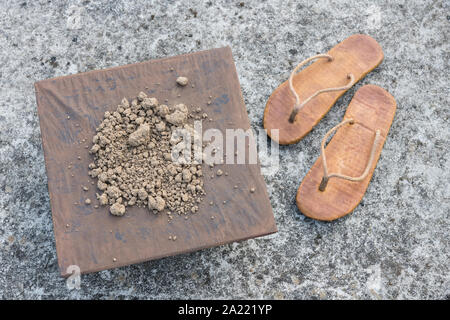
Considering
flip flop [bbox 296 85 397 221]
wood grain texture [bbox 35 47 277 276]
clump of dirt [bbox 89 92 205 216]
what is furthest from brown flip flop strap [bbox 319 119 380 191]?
clump of dirt [bbox 89 92 205 216]

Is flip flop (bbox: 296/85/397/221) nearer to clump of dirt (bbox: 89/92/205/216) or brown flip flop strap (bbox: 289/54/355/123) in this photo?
brown flip flop strap (bbox: 289/54/355/123)

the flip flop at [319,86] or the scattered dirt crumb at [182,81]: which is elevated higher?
the scattered dirt crumb at [182,81]

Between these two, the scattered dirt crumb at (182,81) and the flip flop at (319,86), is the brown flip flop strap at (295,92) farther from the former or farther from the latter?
the scattered dirt crumb at (182,81)

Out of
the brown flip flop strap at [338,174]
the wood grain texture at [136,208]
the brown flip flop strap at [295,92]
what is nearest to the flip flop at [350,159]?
the brown flip flop strap at [338,174]

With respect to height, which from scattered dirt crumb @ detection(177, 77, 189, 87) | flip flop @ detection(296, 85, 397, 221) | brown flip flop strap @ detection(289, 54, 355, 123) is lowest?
flip flop @ detection(296, 85, 397, 221)

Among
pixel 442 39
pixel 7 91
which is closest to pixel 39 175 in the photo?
pixel 7 91

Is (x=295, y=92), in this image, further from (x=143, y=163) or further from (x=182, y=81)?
(x=143, y=163)
